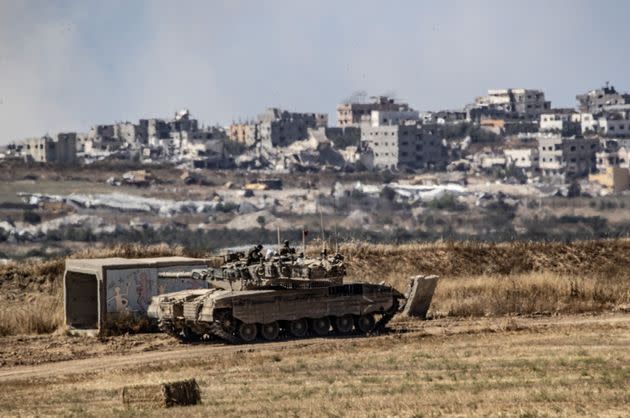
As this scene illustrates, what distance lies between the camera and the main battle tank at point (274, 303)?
35281 millimetres

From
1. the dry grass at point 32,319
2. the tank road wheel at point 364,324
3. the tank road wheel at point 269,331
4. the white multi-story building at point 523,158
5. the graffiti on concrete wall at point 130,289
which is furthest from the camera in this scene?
the white multi-story building at point 523,158

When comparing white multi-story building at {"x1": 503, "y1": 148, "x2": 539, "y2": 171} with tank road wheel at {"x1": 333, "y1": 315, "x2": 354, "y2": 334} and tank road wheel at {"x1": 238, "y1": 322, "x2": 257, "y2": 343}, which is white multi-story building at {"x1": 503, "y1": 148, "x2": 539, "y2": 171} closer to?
tank road wheel at {"x1": 333, "y1": 315, "x2": 354, "y2": 334}

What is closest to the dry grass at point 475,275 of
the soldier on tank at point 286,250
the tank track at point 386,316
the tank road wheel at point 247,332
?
the tank track at point 386,316

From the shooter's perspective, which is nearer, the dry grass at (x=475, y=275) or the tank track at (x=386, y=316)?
the tank track at (x=386, y=316)

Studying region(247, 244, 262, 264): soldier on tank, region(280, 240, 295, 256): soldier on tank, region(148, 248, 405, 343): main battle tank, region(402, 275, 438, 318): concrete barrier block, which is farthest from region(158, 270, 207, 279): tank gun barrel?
region(402, 275, 438, 318): concrete barrier block

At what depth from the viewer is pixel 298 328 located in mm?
36188

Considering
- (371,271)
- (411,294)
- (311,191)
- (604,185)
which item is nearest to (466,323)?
(411,294)

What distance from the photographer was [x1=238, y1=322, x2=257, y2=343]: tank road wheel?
116 feet

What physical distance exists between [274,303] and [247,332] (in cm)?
85

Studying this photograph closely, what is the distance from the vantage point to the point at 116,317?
38.0m

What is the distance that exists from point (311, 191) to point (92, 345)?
10794 cm

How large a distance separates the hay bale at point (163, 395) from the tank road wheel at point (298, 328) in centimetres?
1126

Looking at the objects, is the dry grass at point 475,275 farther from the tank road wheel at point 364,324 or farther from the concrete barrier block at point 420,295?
the tank road wheel at point 364,324

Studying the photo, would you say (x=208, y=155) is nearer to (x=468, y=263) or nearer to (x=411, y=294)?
(x=468, y=263)
